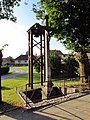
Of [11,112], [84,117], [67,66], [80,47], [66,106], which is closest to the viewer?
[84,117]

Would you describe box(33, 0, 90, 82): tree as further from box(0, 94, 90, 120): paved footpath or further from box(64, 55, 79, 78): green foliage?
box(64, 55, 79, 78): green foliage

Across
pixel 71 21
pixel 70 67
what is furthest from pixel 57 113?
pixel 70 67

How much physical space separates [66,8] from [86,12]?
1674 mm

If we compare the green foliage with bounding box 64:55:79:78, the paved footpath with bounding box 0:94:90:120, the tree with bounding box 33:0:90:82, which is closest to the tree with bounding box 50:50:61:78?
the green foliage with bounding box 64:55:79:78

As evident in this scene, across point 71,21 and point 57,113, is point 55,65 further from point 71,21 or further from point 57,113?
point 57,113

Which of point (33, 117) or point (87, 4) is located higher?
point (87, 4)

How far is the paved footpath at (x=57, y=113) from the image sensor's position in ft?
30.9

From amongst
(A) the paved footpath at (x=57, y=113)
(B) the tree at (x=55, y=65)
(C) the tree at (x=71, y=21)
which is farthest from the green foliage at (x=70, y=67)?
(A) the paved footpath at (x=57, y=113)

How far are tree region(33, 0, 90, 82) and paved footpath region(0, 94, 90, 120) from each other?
10342mm

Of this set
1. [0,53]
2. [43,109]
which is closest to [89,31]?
[0,53]

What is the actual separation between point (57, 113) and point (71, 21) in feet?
40.6

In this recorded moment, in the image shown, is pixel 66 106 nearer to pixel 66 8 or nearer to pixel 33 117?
pixel 33 117

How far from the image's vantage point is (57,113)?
32.5ft

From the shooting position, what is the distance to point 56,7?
68.4ft
